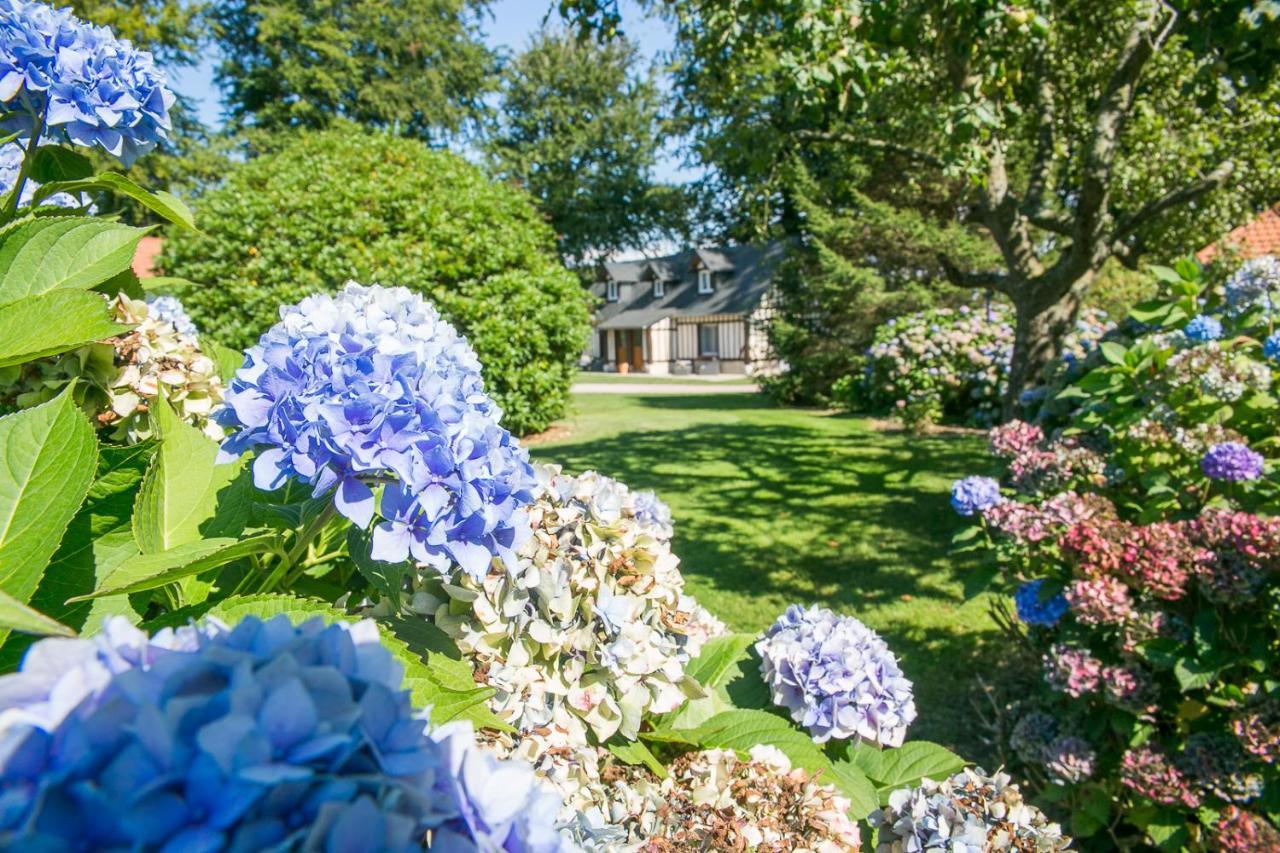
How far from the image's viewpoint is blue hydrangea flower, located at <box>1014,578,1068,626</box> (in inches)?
114

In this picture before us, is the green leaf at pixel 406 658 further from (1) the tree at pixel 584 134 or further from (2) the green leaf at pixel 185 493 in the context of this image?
(1) the tree at pixel 584 134

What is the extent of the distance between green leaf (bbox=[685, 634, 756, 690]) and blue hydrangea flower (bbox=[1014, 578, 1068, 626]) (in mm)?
1545

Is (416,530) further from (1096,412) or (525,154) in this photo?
(525,154)

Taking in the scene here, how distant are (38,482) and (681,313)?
4138 cm

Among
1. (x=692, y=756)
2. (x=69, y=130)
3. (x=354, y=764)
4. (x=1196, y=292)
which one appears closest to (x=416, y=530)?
(x=354, y=764)

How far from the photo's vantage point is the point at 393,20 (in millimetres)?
31250

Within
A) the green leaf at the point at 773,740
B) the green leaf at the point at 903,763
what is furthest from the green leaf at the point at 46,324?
the green leaf at the point at 903,763

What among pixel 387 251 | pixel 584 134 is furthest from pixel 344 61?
pixel 387 251

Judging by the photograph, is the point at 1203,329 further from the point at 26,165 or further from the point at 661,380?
the point at 661,380

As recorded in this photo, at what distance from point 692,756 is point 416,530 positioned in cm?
72

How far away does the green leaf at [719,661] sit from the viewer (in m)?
1.79

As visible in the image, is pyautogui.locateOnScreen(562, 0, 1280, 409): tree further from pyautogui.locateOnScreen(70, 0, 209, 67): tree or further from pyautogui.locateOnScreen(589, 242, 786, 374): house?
pyautogui.locateOnScreen(589, 242, 786, 374): house

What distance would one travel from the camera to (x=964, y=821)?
138 centimetres

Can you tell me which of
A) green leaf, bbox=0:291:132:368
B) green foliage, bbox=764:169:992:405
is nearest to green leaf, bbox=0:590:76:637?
green leaf, bbox=0:291:132:368
